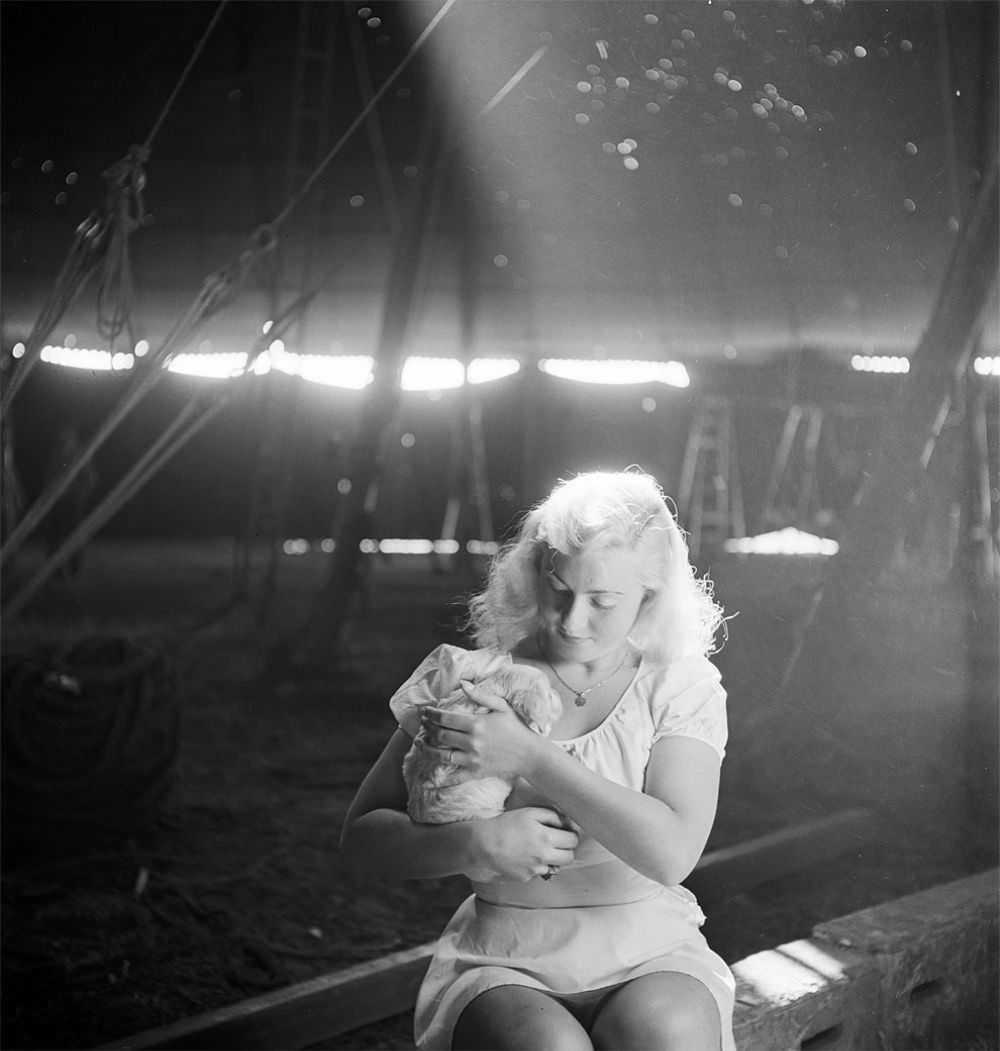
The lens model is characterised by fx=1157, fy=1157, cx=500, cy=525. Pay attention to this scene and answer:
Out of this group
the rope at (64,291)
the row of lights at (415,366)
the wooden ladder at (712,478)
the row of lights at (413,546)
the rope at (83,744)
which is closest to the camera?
the rope at (64,291)

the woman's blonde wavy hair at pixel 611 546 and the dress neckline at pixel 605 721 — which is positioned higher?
the woman's blonde wavy hair at pixel 611 546

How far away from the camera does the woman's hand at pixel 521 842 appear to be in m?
1.16

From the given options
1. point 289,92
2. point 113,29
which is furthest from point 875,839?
point 289,92

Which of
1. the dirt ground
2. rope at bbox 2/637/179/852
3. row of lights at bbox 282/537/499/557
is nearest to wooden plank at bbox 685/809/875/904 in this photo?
the dirt ground

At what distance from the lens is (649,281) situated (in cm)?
379

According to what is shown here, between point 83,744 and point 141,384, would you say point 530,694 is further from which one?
point 83,744

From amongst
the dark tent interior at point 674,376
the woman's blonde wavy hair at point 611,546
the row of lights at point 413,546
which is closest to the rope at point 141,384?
the dark tent interior at point 674,376

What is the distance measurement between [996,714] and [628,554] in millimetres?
2084

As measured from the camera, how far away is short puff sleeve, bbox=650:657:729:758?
1267 millimetres

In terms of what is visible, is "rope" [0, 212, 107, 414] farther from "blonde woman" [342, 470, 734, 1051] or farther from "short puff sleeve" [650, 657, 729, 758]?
"short puff sleeve" [650, 657, 729, 758]

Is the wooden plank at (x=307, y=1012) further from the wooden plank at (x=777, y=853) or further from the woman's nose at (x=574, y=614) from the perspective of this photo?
the woman's nose at (x=574, y=614)

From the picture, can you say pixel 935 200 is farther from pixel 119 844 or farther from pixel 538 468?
pixel 538 468

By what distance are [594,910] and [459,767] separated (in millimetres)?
269

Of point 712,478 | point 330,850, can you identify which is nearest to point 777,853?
point 712,478
